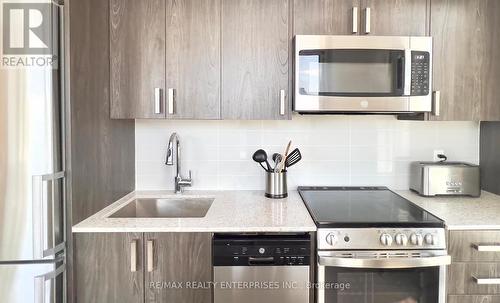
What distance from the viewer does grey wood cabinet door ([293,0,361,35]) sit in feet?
6.10

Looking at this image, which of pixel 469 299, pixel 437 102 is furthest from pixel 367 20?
pixel 469 299

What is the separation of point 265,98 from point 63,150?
102cm

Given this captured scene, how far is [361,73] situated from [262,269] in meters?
1.14

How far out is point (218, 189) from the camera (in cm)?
A: 227

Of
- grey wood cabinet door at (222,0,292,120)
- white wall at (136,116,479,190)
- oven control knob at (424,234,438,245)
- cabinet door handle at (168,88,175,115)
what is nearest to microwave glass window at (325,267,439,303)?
oven control knob at (424,234,438,245)

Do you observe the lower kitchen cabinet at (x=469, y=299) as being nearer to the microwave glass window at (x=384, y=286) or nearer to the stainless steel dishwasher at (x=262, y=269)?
the microwave glass window at (x=384, y=286)

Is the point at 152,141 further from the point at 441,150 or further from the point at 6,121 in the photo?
the point at 441,150

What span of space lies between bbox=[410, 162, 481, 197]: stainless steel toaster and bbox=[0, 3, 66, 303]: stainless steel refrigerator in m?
2.02

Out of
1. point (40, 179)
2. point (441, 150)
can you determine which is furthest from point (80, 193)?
point (441, 150)

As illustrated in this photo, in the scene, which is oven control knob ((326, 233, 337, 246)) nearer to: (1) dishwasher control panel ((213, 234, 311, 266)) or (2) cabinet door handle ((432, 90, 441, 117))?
(1) dishwasher control panel ((213, 234, 311, 266))

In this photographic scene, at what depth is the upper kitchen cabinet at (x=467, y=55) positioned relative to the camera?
1.88 metres

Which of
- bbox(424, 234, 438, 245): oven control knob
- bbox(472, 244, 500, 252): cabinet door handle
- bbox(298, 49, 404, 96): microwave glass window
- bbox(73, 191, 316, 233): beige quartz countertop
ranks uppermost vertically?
bbox(298, 49, 404, 96): microwave glass window

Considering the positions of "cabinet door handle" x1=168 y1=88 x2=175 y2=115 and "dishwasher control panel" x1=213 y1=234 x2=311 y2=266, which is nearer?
"dishwasher control panel" x1=213 y1=234 x2=311 y2=266

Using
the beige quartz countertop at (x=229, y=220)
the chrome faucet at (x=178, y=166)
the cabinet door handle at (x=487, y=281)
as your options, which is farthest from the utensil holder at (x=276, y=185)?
the cabinet door handle at (x=487, y=281)
